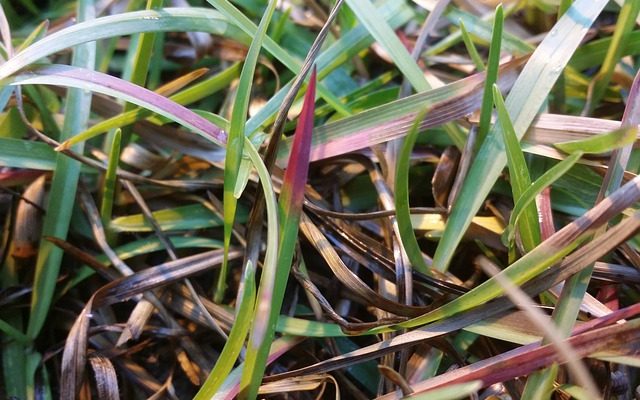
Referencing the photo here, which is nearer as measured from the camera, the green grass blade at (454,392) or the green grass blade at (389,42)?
the green grass blade at (454,392)

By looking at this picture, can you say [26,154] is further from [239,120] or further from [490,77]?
[490,77]

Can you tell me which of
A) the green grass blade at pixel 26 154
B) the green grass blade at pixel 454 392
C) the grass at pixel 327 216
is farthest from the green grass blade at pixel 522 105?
the green grass blade at pixel 26 154

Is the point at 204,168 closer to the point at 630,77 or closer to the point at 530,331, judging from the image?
the point at 530,331

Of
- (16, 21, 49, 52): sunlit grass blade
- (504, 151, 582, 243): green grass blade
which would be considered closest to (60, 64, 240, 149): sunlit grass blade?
(16, 21, 49, 52): sunlit grass blade

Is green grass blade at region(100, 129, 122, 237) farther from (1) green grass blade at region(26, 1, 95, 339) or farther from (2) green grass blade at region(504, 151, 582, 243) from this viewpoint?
(2) green grass blade at region(504, 151, 582, 243)

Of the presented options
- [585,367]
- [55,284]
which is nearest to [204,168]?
[55,284]

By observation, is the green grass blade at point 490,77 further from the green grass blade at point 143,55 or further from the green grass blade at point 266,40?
the green grass blade at point 143,55
